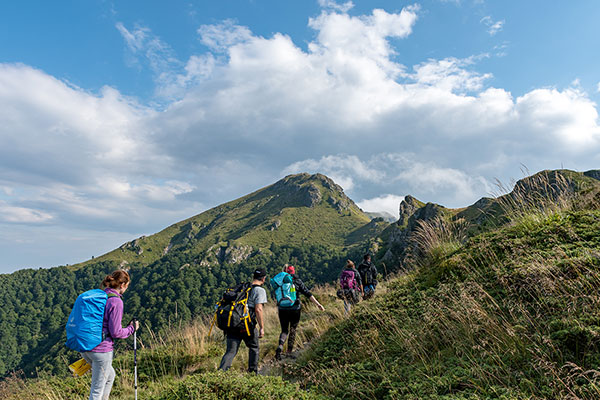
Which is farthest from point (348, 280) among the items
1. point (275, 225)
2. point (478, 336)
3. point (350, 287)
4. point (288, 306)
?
point (275, 225)

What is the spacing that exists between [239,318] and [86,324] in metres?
2.26

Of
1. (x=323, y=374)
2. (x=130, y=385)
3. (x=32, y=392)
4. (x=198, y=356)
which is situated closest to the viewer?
(x=323, y=374)

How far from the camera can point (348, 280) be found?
9.04 metres

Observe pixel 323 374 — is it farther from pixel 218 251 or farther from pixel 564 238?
pixel 218 251

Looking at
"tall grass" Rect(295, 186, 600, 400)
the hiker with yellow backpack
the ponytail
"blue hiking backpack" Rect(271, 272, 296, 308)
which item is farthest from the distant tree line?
"tall grass" Rect(295, 186, 600, 400)

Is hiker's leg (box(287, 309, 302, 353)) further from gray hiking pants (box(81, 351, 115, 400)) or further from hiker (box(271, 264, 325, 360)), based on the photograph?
gray hiking pants (box(81, 351, 115, 400))

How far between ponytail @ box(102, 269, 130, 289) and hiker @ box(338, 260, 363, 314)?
20.1 ft

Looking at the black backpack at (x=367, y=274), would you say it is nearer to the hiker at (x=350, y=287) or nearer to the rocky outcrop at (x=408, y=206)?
the hiker at (x=350, y=287)

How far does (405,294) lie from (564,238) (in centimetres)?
279

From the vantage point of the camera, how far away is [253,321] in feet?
18.0

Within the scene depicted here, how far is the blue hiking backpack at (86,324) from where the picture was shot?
12.9 feet

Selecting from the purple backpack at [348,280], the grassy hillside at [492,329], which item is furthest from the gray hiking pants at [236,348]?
the purple backpack at [348,280]

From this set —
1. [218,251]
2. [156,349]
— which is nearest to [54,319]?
[218,251]

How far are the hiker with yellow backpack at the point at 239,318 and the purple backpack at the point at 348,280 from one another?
4.02 metres
